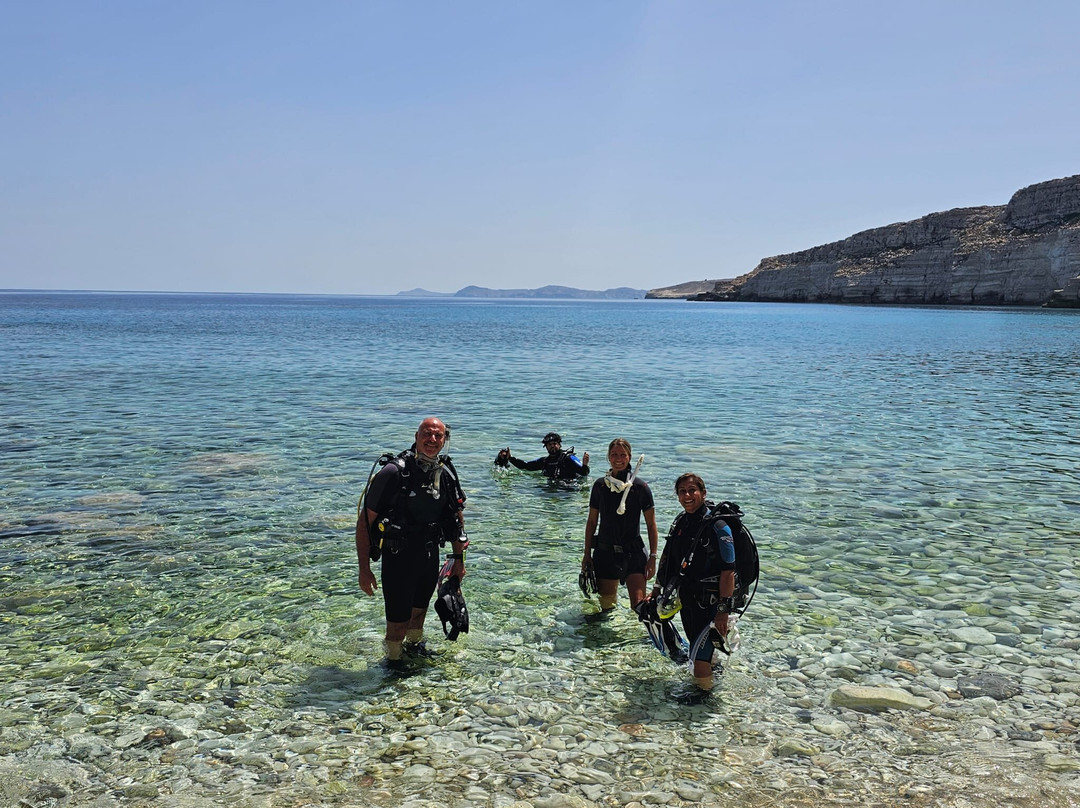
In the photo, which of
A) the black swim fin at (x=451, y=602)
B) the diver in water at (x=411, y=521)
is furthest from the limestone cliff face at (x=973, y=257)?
the diver in water at (x=411, y=521)

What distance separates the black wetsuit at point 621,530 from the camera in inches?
315

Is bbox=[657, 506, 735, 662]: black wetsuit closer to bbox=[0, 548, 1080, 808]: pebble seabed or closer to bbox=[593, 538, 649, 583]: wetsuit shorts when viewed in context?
bbox=[0, 548, 1080, 808]: pebble seabed

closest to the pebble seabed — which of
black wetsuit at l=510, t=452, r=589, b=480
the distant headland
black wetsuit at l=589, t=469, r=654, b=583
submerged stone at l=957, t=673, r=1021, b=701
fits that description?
submerged stone at l=957, t=673, r=1021, b=701

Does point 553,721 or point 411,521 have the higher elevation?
point 411,521

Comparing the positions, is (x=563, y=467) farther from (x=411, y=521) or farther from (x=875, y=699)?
(x=875, y=699)

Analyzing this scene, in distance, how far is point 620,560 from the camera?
8.24 m

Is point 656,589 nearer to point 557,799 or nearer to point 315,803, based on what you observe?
point 557,799

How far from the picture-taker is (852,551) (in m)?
11.0

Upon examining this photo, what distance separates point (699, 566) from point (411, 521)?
102 inches

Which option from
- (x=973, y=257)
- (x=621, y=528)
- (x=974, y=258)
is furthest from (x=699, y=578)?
(x=973, y=257)

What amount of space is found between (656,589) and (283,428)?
53.7 ft

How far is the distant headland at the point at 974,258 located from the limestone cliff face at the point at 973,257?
159mm

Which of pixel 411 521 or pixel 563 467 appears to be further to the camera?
pixel 563 467

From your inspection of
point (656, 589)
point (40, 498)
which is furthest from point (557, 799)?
point (40, 498)
